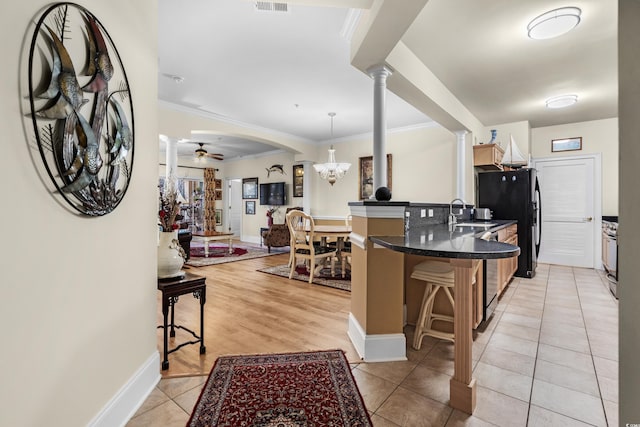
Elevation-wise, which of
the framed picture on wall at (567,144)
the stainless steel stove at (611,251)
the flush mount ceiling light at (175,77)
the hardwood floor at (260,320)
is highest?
the flush mount ceiling light at (175,77)

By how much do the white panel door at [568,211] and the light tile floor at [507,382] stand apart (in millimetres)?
2899

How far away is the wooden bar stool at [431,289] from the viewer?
2.10 metres

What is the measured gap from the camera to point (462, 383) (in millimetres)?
1569

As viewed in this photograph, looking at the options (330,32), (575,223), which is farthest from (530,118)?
(330,32)

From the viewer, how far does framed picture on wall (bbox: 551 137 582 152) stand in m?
5.23

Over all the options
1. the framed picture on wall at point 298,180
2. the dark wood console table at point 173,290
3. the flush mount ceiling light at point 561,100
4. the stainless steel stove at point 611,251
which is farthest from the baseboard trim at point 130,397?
the framed picture on wall at point 298,180

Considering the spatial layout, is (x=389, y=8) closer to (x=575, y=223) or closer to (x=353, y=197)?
(x=353, y=197)

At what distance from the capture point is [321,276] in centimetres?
460

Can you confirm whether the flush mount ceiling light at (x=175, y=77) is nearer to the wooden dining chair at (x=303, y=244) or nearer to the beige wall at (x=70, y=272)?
the beige wall at (x=70, y=272)

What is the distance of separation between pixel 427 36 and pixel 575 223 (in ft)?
15.7

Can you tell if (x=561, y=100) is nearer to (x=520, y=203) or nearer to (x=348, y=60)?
(x=520, y=203)

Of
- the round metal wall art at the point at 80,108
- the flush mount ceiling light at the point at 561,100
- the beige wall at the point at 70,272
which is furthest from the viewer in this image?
the flush mount ceiling light at the point at 561,100

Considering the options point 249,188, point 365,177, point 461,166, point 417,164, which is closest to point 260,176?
point 249,188

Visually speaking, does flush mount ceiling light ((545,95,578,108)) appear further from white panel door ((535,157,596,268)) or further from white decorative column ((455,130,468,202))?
white panel door ((535,157,596,268))
